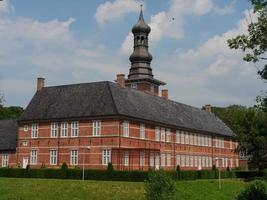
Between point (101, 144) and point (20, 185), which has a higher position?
point (101, 144)

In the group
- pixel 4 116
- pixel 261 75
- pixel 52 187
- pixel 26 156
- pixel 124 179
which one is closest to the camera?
pixel 261 75

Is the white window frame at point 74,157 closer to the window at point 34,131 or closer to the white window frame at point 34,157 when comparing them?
the white window frame at point 34,157

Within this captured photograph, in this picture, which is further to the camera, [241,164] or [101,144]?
[241,164]

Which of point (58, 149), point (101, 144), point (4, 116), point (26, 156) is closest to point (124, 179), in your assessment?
point (101, 144)

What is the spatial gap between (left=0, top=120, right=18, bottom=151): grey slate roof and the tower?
17427 mm

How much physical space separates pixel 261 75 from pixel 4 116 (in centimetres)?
7302

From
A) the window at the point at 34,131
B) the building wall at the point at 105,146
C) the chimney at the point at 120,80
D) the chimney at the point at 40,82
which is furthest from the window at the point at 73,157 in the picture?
the chimney at the point at 40,82

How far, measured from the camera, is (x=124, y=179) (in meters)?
36.3

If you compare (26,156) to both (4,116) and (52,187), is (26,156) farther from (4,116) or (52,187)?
(4,116)

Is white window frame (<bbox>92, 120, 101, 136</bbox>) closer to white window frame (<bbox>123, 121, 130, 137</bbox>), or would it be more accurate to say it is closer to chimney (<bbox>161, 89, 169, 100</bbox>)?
white window frame (<bbox>123, 121, 130, 137</bbox>)

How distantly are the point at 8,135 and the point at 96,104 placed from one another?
13.6m

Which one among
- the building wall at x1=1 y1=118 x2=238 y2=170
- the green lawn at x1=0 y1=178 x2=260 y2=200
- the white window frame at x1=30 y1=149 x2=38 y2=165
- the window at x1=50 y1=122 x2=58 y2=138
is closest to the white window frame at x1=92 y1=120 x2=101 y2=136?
the building wall at x1=1 y1=118 x2=238 y2=170

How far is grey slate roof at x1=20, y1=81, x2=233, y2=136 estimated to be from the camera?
45.3m

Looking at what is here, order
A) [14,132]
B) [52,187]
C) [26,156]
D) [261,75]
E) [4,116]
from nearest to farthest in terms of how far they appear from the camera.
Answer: [261,75] → [52,187] → [26,156] → [14,132] → [4,116]
